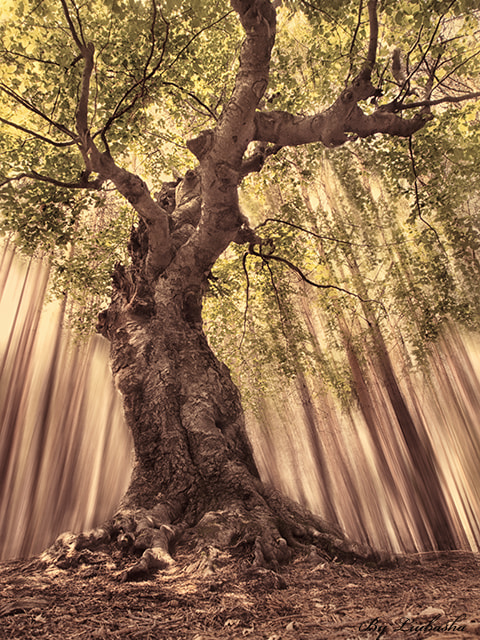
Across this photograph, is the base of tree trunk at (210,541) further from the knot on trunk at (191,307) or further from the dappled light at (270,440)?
the dappled light at (270,440)

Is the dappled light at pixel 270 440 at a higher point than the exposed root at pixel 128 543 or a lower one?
higher

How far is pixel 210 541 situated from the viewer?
7.74 feet

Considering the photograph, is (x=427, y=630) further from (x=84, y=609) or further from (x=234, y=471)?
(x=234, y=471)

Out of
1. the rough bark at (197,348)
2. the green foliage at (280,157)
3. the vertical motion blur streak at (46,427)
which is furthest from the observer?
the vertical motion blur streak at (46,427)

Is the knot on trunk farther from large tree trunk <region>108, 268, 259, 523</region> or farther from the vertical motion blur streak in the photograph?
the vertical motion blur streak

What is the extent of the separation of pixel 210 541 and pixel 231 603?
714mm

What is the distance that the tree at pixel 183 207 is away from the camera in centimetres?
281

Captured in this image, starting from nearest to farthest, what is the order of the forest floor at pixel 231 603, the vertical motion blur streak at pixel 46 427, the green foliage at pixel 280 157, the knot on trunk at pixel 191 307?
the forest floor at pixel 231 603 < the green foliage at pixel 280 157 < the knot on trunk at pixel 191 307 < the vertical motion blur streak at pixel 46 427

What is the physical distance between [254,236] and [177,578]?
381 centimetres

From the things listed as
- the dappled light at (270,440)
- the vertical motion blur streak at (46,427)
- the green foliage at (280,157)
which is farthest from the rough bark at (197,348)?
the vertical motion blur streak at (46,427)

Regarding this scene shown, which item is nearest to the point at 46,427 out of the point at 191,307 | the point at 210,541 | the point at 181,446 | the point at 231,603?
the point at 191,307

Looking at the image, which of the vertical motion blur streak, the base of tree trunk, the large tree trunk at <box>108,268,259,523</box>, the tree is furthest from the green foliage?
the base of tree trunk

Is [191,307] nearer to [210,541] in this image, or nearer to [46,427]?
[210,541]

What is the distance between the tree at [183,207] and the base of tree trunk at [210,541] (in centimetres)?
1
